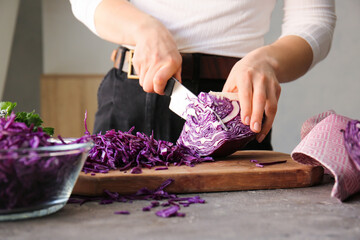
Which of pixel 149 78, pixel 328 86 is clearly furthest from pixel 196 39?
pixel 328 86

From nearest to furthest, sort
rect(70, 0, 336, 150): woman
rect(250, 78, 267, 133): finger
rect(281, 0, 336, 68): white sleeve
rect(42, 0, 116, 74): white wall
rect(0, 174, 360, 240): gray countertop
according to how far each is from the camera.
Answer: rect(0, 174, 360, 240): gray countertop
rect(250, 78, 267, 133): finger
rect(70, 0, 336, 150): woman
rect(281, 0, 336, 68): white sleeve
rect(42, 0, 116, 74): white wall

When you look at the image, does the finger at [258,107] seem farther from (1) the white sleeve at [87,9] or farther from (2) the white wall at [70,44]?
(2) the white wall at [70,44]

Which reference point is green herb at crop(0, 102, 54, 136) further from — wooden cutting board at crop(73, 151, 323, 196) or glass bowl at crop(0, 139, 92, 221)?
glass bowl at crop(0, 139, 92, 221)

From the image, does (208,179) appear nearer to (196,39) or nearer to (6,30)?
(196,39)

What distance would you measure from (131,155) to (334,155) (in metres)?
0.71

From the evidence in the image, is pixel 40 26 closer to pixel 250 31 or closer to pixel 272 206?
pixel 250 31

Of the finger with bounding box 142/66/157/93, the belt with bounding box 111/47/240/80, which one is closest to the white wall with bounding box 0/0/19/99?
the belt with bounding box 111/47/240/80

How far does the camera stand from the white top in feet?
7.48

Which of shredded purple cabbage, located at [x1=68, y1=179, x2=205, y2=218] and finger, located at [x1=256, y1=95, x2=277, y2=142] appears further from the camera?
finger, located at [x1=256, y1=95, x2=277, y2=142]

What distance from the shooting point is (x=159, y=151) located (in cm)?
180

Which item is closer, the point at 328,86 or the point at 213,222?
the point at 213,222

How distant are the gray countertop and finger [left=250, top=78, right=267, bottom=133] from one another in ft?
1.35

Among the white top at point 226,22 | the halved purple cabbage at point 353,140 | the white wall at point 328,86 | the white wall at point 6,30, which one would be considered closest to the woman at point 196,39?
the white top at point 226,22

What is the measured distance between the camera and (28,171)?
1.12 m
